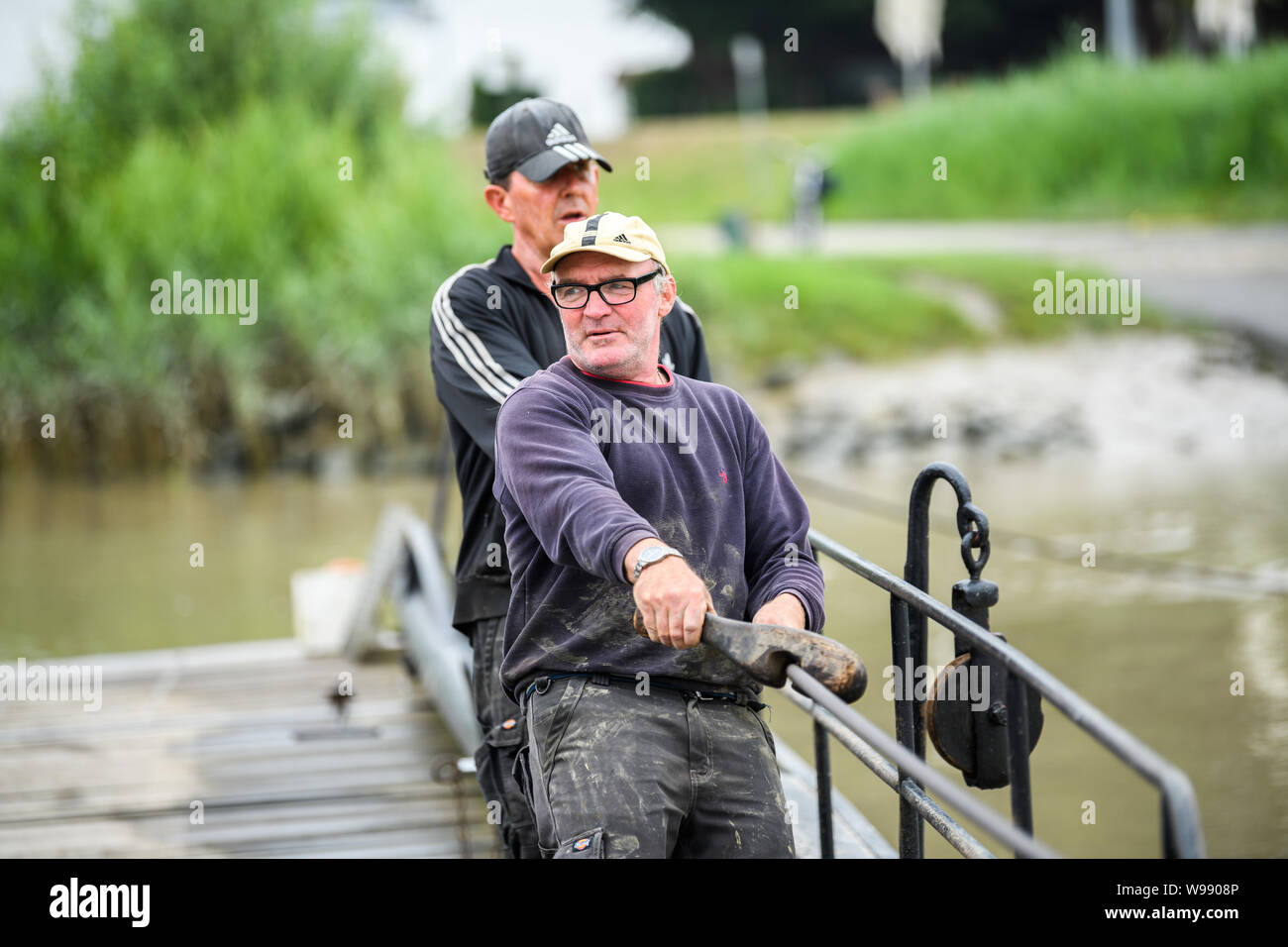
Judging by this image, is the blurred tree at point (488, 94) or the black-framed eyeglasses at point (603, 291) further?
the blurred tree at point (488, 94)

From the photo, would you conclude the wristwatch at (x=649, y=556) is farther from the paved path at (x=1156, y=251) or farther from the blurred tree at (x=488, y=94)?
the blurred tree at (x=488, y=94)

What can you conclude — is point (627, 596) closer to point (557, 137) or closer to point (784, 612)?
point (784, 612)

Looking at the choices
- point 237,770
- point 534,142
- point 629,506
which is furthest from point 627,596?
point 237,770

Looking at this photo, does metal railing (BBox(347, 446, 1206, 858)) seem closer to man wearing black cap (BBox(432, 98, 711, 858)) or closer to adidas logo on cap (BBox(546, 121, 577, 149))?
man wearing black cap (BBox(432, 98, 711, 858))

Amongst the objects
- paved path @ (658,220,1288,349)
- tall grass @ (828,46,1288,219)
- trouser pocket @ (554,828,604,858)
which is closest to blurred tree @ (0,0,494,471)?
paved path @ (658,220,1288,349)

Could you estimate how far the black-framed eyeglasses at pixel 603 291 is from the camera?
255 centimetres

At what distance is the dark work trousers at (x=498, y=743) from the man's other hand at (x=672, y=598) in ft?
3.59

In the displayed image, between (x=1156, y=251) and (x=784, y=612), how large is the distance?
780 inches

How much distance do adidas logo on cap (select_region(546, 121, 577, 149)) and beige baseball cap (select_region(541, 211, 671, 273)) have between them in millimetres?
928

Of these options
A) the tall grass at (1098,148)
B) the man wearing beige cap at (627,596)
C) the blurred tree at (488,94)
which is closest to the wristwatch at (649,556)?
the man wearing beige cap at (627,596)

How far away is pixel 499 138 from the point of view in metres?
3.50

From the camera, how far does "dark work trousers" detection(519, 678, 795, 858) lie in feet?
8.00

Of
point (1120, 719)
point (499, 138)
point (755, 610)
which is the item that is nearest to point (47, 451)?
point (1120, 719)

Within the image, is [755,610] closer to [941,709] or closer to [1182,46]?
[941,709]
